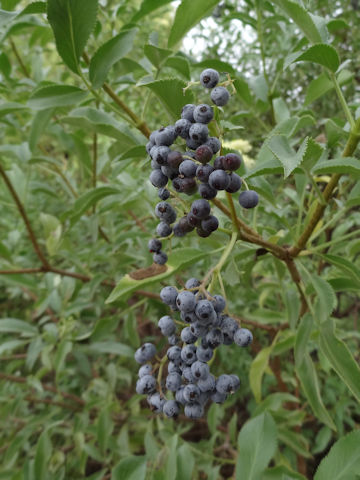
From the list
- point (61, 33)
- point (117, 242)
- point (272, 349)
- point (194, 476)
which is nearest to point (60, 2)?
point (61, 33)

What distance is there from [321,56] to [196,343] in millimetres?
570

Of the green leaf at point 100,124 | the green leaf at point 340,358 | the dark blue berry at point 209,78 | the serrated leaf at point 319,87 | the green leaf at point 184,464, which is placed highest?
the serrated leaf at point 319,87

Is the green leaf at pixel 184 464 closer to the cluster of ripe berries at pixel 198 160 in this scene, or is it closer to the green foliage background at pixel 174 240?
the green foliage background at pixel 174 240

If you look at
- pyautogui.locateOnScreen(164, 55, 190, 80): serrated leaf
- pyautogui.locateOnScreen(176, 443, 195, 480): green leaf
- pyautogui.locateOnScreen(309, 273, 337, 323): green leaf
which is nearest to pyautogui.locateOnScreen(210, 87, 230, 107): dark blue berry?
pyautogui.locateOnScreen(164, 55, 190, 80): serrated leaf

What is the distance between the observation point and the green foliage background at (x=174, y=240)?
2.33 ft

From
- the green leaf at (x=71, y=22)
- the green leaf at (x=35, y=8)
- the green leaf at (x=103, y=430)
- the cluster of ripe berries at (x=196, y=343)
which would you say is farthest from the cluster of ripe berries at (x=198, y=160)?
the green leaf at (x=103, y=430)

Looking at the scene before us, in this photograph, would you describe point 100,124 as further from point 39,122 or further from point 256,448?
point 256,448

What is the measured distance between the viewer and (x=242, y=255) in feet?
2.99

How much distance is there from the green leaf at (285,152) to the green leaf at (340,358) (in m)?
0.40

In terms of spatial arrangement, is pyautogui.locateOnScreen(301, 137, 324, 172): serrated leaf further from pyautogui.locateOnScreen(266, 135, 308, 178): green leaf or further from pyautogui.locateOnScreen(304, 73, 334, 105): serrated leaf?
pyautogui.locateOnScreen(304, 73, 334, 105): serrated leaf

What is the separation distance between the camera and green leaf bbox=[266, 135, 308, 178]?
1.78ft

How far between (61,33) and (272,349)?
3.55ft

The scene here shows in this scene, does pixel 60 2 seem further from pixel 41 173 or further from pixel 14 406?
pixel 41 173

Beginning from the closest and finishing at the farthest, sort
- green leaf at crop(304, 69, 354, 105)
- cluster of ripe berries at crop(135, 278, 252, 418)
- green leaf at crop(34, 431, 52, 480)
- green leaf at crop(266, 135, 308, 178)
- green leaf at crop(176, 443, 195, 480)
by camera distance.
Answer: green leaf at crop(266, 135, 308, 178)
cluster of ripe berries at crop(135, 278, 252, 418)
green leaf at crop(176, 443, 195, 480)
green leaf at crop(304, 69, 354, 105)
green leaf at crop(34, 431, 52, 480)
